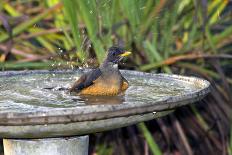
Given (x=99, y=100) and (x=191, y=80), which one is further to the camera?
(x=191, y=80)

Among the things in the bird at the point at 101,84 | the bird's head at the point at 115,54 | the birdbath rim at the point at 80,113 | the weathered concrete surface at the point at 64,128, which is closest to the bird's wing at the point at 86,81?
the bird at the point at 101,84

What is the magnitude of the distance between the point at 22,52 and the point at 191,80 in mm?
1576

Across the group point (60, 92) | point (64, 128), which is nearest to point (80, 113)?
point (64, 128)

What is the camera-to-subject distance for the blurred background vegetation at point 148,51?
14.5 feet

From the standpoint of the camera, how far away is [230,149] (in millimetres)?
4426

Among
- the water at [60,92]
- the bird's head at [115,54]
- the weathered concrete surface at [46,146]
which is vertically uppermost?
the bird's head at [115,54]

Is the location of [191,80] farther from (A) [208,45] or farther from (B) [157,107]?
(A) [208,45]

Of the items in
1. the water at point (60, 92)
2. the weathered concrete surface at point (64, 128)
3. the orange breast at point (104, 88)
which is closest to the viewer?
the weathered concrete surface at point (64, 128)

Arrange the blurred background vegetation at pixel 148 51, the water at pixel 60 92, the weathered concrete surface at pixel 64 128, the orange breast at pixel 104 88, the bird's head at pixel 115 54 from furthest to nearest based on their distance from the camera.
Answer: the blurred background vegetation at pixel 148 51 → the bird's head at pixel 115 54 → the orange breast at pixel 104 88 → the water at pixel 60 92 → the weathered concrete surface at pixel 64 128

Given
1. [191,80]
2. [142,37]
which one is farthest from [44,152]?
[142,37]

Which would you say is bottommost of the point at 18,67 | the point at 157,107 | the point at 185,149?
the point at 185,149

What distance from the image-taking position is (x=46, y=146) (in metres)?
3.03

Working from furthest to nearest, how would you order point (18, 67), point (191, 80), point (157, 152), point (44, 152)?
point (18, 67)
point (157, 152)
point (191, 80)
point (44, 152)

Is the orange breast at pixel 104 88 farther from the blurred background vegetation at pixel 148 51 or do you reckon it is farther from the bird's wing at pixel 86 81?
the blurred background vegetation at pixel 148 51
